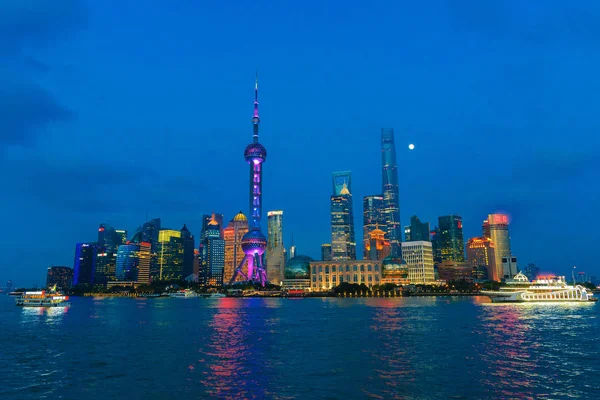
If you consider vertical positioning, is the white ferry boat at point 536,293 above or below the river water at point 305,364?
above

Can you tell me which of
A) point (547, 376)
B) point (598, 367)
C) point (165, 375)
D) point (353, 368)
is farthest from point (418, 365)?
point (165, 375)

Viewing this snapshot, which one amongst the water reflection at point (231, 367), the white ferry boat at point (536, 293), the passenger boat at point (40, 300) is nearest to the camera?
the water reflection at point (231, 367)

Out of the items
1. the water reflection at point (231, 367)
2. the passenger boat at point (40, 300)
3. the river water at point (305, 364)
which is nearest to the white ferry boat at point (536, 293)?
the river water at point (305, 364)

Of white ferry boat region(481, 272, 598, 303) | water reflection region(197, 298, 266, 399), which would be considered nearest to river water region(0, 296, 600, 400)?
water reflection region(197, 298, 266, 399)

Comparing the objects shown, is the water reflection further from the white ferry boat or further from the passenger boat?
the white ferry boat

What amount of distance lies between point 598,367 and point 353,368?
23108 mm

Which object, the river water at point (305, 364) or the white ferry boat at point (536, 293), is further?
the white ferry boat at point (536, 293)

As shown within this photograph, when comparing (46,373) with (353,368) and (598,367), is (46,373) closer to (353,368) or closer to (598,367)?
(353,368)

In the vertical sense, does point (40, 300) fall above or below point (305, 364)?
above

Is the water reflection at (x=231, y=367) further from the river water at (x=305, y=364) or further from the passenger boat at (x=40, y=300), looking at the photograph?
the passenger boat at (x=40, y=300)

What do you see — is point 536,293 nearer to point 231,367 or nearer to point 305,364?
point 305,364

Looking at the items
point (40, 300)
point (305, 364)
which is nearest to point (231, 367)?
point (305, 364)

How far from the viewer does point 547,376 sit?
133 ft

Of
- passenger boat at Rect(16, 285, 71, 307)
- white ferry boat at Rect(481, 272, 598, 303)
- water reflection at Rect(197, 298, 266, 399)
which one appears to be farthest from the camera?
white ferry boat at Rect(481, 272, 598, 303)
